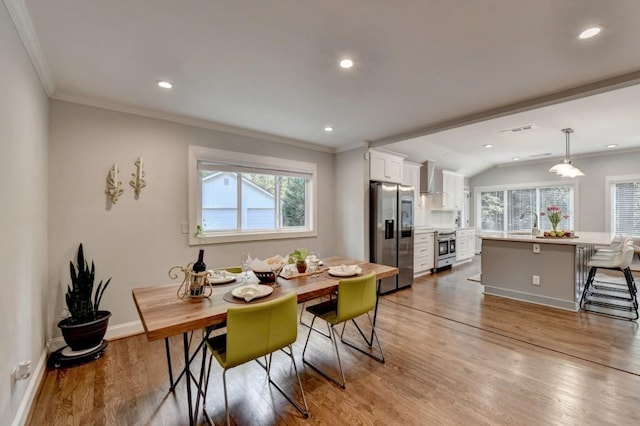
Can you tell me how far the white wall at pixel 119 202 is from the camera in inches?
104

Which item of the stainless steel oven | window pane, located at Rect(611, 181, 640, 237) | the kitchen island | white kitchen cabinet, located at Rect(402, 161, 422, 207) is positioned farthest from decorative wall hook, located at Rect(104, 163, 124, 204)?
window pane, located at Rect(611, 181, 640, 237)

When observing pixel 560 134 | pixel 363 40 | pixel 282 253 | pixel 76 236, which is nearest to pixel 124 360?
pixel 76 236

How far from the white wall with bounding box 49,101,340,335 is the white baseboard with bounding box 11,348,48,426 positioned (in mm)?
451

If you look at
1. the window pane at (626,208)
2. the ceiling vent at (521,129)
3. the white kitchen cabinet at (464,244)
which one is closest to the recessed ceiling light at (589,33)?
the ceiling vent at (521,129)

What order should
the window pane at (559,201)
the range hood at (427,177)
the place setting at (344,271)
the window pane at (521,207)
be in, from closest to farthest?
the place setting at (344,271)
the range hood at (427,177)
the window pane at (559,201)
the window pane at (521,207)

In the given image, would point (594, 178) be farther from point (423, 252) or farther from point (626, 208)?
point (423, 252)

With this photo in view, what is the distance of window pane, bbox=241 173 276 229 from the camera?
3988 mm

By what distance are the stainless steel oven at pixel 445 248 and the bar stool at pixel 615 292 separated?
230 cm

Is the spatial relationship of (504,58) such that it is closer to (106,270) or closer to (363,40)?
(363,40)

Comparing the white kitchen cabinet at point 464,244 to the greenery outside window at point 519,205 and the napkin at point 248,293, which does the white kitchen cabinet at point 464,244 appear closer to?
the greenery outside window at point 519,205

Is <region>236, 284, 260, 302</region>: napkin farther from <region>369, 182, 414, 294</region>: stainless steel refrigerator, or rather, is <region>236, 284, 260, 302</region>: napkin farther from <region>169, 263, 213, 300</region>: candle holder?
<region>369, 182, 414, 294</region>: stainless steel refrigerator

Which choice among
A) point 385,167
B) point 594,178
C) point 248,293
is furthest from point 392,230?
point 594,178

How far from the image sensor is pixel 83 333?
8.02 ft

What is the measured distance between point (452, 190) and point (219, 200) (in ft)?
19.2
